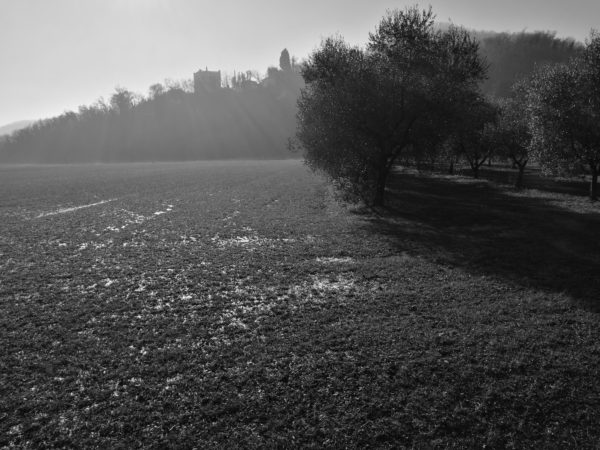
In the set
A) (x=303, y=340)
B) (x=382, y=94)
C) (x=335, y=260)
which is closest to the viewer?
(x=303, y=340)

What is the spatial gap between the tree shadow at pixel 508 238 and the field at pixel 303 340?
167 millimetres

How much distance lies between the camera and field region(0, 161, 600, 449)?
723cm

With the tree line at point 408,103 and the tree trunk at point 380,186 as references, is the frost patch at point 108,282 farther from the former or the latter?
the tree trunk at point 380,186

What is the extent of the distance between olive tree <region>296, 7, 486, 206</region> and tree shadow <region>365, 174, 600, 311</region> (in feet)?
17.5

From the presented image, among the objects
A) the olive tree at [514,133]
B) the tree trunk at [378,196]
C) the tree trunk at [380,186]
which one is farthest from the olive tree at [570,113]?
the tree trunk at [378,196]

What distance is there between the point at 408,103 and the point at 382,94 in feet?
7.17

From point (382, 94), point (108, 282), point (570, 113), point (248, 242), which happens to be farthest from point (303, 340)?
point (570, 113)

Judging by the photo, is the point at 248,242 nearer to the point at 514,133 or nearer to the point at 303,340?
the point at 303,340

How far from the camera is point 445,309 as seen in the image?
40.6 ft

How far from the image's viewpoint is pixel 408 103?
28.6 meters

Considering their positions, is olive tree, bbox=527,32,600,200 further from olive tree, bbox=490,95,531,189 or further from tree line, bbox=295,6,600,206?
olive tree, bbox=490,95,531,189

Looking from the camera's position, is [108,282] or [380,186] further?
[380,186]

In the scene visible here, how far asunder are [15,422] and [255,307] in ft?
23.1

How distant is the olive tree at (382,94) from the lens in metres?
28.5
